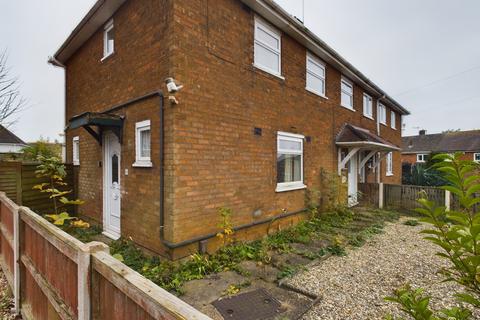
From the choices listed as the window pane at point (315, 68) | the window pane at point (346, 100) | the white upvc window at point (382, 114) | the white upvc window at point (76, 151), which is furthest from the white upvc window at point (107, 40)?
the white upvc window at point (382, 114)

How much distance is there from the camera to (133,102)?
17.2ft

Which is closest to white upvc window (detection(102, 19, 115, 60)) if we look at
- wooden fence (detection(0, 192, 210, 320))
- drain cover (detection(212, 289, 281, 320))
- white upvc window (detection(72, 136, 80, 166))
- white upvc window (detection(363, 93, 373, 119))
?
white upvc window (detection(72, 136, 80, 166))

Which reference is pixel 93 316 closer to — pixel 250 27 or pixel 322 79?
pixel 250 27

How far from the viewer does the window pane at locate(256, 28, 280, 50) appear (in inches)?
246

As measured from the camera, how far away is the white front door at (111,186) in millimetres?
6070

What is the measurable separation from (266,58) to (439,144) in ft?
125

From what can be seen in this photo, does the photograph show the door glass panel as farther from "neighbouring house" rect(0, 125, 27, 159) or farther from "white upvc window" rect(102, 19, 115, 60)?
"neighbouring house" rect(0, 125, 27, 159)

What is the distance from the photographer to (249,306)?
330 centimetres

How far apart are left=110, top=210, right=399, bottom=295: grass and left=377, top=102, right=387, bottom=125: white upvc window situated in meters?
8.58

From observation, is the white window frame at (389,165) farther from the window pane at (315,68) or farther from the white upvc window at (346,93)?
the window pane at (315,68)

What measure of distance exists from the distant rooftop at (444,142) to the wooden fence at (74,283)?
129ft

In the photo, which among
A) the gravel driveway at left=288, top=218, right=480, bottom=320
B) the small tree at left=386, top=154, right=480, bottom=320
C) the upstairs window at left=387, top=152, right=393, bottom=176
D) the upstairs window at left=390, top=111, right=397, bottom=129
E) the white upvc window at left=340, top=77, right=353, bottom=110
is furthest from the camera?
the upstairs window at left=390, top=111, right=397, bottom=129

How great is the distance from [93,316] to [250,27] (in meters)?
6.16

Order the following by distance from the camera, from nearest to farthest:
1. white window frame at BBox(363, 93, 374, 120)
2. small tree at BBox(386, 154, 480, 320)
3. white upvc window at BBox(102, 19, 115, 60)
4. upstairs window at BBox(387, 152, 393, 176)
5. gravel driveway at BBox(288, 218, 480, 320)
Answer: small tree at BBox(386, 154, 480, 320) < gravel driveway at BBox(288, 218, 480, 320) < white upvc window at BBox(102, 19, 115, 60) < white window frame at BBox(363, 93, 374, 120) < upstairs window at BBox(387, 152, 393, 176)
